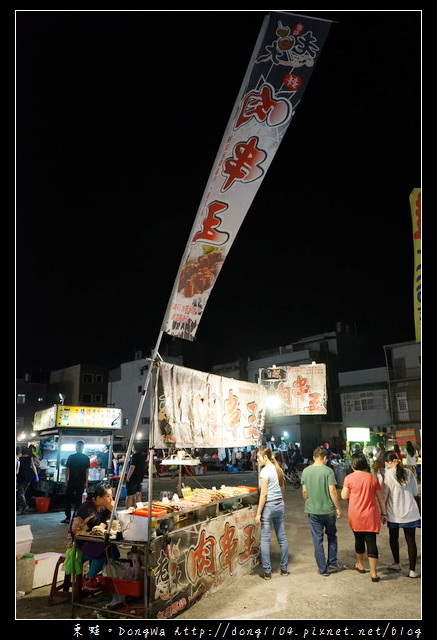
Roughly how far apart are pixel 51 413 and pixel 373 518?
1400cm

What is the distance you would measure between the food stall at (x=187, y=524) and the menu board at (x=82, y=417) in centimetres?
1077

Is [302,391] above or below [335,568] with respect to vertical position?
above

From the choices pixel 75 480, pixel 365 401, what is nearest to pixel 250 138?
pixel 75 480

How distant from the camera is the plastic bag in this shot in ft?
18.4

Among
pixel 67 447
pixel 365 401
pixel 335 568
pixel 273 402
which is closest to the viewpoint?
pixel 335 568

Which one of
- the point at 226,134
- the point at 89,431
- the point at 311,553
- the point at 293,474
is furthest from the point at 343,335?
the point at 226,134

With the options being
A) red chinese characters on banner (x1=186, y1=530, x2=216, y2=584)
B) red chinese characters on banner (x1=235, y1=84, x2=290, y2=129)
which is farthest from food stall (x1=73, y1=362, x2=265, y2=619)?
red chinese characters on banner (x1=235, y1=84, x2=290, y2=129)

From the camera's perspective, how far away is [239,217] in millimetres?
6352

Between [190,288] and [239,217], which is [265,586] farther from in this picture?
[239,217]

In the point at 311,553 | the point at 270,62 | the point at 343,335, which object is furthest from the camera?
the point at 343,335

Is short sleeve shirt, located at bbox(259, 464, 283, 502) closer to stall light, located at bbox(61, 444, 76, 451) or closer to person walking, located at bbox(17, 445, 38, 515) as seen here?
person walking, located at bbox(17, 445, 38, 515)

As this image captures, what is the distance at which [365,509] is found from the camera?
6.61m

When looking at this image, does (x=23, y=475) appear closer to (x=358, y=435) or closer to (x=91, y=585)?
(x=91, y=585)

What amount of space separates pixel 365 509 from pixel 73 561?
4251mm
